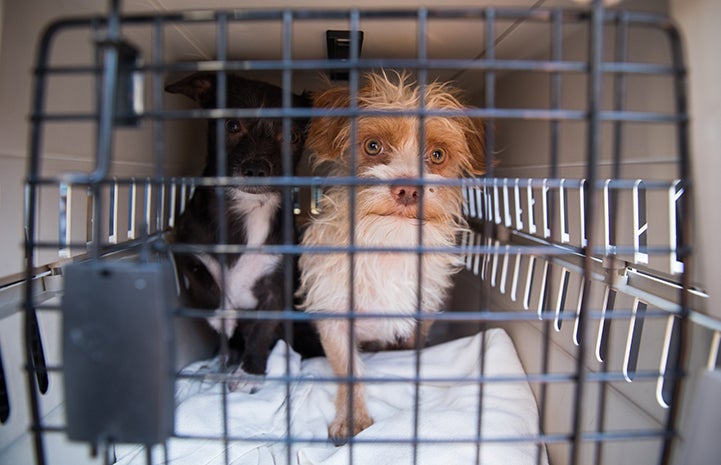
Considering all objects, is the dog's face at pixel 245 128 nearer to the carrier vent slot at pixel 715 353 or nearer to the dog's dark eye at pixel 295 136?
the dog's dark eye at pixel 295 136

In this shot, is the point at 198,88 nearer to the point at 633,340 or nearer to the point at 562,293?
the point at 562,293

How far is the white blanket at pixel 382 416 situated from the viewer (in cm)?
130

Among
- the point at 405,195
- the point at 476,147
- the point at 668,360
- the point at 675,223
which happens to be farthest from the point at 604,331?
the point at 476,147

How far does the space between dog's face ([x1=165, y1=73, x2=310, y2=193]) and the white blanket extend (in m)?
0.68

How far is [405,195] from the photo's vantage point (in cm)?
156

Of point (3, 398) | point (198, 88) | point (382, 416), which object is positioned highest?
point (198, 88)

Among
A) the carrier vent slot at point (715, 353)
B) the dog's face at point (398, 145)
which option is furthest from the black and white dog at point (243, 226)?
the carrier vent slot at point (715, 353)

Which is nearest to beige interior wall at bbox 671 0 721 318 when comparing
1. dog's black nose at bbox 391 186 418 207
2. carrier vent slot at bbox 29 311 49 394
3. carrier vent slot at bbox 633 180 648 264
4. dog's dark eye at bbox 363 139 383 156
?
carrier vent slot at bbox 633 180 648 264

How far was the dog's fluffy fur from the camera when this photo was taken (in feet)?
5.50

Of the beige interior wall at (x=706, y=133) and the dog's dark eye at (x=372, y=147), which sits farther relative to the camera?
the dog's dark eye at (x=372, y=147)

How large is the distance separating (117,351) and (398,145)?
128cm

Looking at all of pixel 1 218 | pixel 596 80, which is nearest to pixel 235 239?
pixel 1 218

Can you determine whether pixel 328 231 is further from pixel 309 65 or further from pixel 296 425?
pixel 309 65

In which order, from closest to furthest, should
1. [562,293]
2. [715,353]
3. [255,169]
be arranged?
[715,353] → [562,293] → [255,169]
